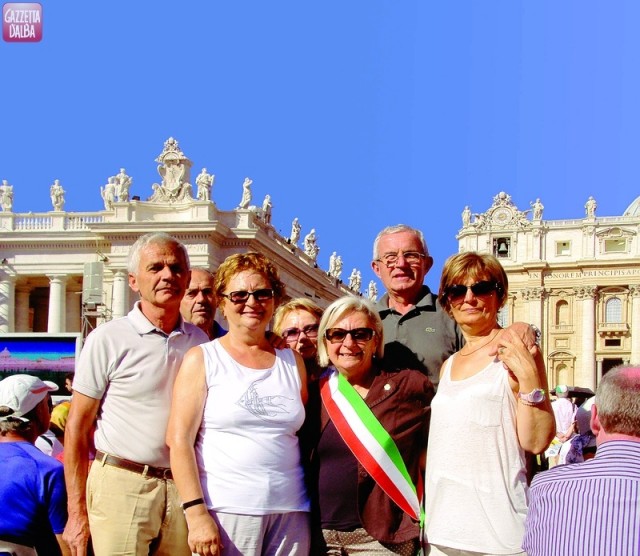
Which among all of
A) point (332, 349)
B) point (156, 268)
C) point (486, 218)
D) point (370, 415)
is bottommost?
point (370, 415)

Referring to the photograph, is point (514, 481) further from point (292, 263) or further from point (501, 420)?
point (292, 263)

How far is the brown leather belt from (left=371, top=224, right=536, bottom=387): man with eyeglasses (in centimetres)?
131

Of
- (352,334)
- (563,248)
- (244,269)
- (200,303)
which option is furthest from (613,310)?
(244,269)

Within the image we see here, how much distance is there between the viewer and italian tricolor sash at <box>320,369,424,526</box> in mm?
3975

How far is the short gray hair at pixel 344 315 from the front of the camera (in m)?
4.24

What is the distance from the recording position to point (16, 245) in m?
39.0

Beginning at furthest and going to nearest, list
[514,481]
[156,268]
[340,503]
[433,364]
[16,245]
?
[16,245] → [433,364] → [156,268] → [340,503] → [514,481]

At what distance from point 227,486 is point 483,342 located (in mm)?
Result: 1355

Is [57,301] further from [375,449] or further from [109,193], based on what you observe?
[375,449]

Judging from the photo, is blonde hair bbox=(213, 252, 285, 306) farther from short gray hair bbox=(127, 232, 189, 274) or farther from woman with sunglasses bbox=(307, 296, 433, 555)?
woman with sunglasses bbox=(307, 296, 433, 555)

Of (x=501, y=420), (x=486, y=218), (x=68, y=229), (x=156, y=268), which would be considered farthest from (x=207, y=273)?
(x=486, y=218)

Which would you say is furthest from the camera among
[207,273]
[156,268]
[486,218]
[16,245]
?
[486,218]

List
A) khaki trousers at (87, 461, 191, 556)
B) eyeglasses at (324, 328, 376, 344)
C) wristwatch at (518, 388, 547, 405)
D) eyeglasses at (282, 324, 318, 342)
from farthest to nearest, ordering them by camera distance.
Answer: eyeglasses at (282, 324, 318, 342) < eyeglasses at (324, 328, 376, 344) < khaki trousers at (87, 461, 191, 556) < wristwatch at (518, 388, 547, 405)

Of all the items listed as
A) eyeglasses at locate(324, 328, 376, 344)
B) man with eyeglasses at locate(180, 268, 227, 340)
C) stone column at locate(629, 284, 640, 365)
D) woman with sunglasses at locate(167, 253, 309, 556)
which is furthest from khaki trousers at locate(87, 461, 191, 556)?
stone column at locate(629, 284, 640, 365)
